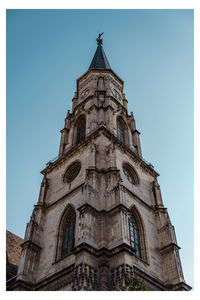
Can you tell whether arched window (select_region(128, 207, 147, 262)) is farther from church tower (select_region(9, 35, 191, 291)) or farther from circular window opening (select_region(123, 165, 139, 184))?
circular window opening (select_region(123, 165, 139, 184))

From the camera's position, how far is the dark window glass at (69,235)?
19.3 m

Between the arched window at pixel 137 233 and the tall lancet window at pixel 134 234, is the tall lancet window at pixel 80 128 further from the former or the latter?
the tall lancet window at pixel 134 234

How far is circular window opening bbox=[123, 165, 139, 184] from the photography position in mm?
23766

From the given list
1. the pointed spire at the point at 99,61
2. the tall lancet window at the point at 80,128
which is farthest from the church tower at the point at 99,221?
the pointed spire at the point at 99,61

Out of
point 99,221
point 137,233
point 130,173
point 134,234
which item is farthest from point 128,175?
point 99,221

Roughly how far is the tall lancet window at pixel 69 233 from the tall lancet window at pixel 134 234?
11.7 ft

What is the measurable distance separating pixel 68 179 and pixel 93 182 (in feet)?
15.1

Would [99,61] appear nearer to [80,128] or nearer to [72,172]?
[80,128]

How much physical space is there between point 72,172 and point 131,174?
14.7ft

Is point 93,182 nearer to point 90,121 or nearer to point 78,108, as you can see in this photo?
point 90,121

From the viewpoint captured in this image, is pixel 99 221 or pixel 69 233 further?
pixel 69 233

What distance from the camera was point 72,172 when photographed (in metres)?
24.4

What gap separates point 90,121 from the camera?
27594 mm

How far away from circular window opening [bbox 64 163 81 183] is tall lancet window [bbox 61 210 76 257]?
332 cm
